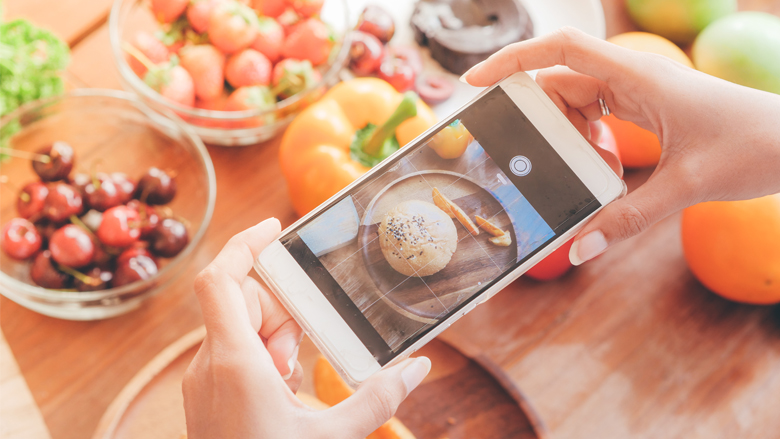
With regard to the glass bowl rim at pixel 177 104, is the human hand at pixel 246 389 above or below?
below

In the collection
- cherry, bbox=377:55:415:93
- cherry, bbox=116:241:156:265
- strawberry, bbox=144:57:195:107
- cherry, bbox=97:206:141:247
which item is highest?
strawberry, bbox=144:57:195:107

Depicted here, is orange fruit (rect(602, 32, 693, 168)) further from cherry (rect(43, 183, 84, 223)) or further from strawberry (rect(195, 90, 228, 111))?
cherry (rect(43, 183, 84, 223))

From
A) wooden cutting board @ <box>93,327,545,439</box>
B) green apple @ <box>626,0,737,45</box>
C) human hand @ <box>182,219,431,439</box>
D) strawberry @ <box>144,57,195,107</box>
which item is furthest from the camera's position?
green apple @ <box>626,0,737,45</box>

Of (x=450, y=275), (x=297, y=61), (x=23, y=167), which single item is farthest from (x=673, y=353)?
(x=23, y=167)

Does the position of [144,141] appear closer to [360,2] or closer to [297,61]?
[297,61]

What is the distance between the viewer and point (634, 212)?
53 centimetres

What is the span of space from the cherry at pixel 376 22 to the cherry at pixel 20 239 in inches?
24.2

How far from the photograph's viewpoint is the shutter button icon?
1.81 ft

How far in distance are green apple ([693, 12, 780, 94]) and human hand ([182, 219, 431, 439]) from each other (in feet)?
2.37

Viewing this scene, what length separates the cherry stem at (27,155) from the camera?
30.1 inches

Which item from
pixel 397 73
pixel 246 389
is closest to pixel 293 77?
pixel 397 73

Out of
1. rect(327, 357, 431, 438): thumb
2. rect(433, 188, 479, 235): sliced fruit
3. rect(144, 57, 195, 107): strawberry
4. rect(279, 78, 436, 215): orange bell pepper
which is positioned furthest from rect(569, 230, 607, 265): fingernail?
rect(144, 57, 195, 107): strawberry

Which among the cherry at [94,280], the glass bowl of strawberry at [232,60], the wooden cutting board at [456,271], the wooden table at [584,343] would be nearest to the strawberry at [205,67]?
the glass bowl of strawberry at [232,60]

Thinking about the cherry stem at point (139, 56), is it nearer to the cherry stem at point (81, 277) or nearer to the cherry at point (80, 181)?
the cherry at point (80, 181)
